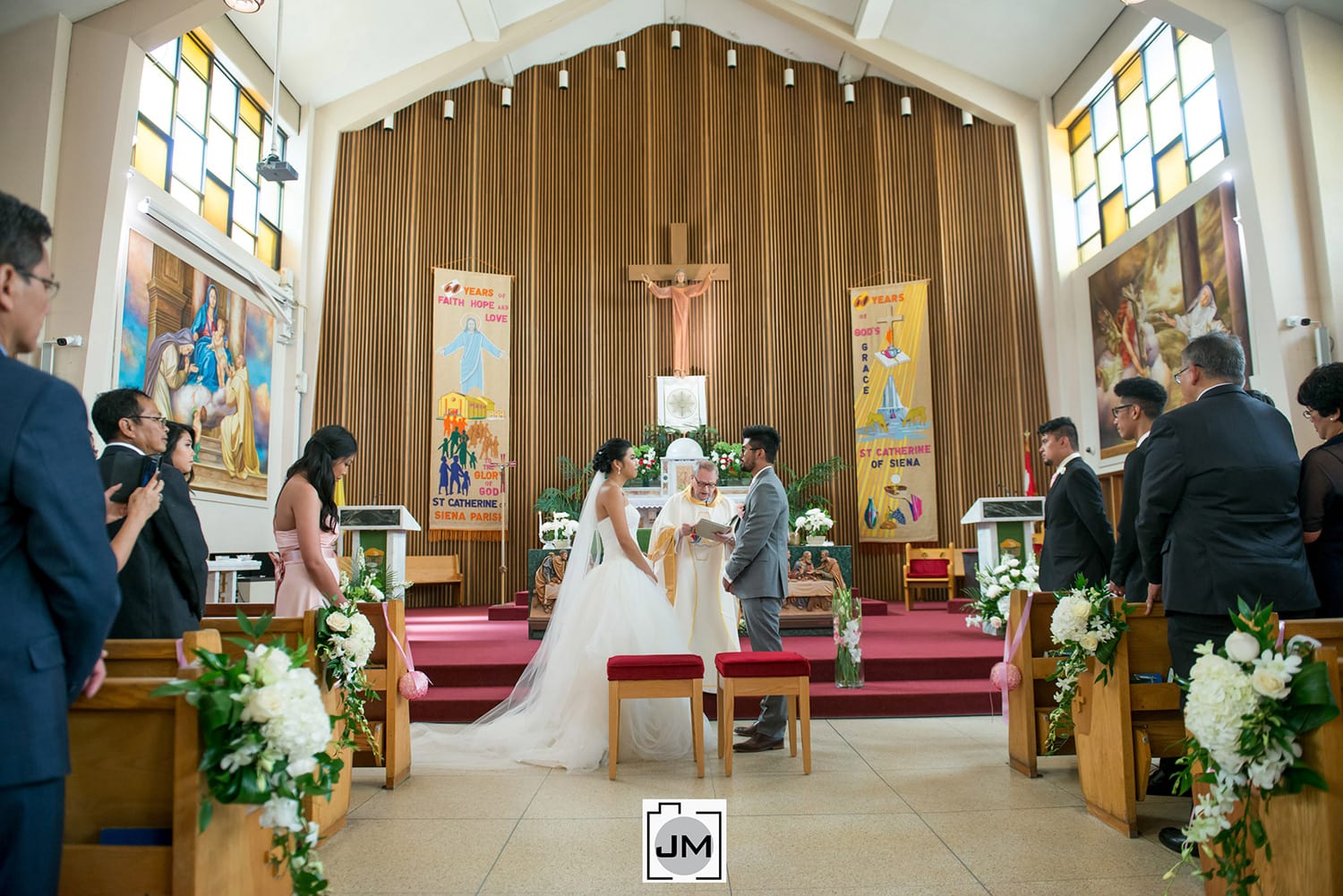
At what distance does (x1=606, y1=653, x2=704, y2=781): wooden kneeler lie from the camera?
378 centimetres

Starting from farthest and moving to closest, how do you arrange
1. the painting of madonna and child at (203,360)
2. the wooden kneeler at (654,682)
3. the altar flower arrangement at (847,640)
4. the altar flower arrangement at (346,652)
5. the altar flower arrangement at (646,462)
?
the altar flower arrangement at (646,462), the painting of madonna and child at (203,360), the altar flower arrangement at (847,640), the wooden kneeler at (654,682), the altar flower arrangement at (346,652)

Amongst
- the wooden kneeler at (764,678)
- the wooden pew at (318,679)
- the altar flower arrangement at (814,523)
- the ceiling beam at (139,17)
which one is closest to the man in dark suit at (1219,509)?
the wooden kneeler at (764,678)

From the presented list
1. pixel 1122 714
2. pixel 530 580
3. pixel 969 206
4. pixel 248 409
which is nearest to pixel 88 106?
pixel 248 409

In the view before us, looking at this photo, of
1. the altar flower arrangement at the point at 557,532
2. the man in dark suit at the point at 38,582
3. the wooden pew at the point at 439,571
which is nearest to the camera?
the man in dark suit at the point at 38,582

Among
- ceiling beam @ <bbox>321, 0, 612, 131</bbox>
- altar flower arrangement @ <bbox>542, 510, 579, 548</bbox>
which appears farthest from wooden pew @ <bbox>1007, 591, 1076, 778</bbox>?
ceiling beam @ <bbox>321, 0, 612, 131</bbox>

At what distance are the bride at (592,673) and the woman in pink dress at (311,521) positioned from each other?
1012 millimetres

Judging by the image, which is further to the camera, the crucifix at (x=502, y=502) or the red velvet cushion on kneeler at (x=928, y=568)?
the crucifix at (x=502, y=502)

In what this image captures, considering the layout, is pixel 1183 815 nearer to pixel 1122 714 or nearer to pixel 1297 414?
pixel 1122 714

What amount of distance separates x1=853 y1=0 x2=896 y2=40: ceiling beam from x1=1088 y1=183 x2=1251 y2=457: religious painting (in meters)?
3.89

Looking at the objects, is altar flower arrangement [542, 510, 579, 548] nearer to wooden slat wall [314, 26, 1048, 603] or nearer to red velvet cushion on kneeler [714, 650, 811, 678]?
wooden slat wall [314, 26, 1048, 603]

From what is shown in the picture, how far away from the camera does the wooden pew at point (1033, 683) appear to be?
12.1ft

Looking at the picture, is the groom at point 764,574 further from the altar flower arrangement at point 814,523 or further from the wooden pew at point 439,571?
the wooden pew at point 439,571

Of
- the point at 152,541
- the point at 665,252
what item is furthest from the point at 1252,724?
the point at 665,252

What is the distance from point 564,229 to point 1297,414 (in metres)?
8.37
